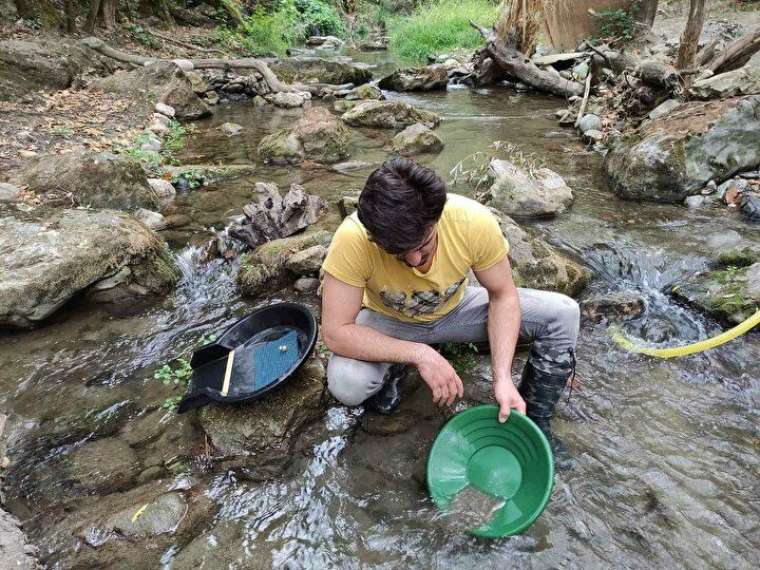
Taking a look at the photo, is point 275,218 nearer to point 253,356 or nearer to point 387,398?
point 253,356

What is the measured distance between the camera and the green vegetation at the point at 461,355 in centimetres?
276

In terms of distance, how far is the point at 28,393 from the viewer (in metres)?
2.64

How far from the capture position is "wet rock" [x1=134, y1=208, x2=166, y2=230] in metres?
4.37

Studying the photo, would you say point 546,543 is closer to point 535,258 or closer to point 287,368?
point 287,368

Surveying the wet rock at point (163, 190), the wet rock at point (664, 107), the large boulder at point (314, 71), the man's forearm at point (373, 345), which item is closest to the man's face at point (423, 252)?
the man's forearm at point (373, 345)

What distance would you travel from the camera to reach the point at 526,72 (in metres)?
10.6

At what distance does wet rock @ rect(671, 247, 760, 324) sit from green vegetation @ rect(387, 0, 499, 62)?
46.3 feet

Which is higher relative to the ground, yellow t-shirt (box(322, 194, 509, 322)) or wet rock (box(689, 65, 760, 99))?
yellow t-shirt (box(322, 194, 509, 322))

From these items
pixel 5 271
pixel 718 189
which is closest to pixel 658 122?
pixel 718 189

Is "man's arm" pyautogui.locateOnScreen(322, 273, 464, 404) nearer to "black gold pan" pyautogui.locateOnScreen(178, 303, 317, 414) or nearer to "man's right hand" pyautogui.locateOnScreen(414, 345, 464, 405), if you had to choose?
"man's right hand" pyautogui.locateOnScreen(414, 345, 464, 405)

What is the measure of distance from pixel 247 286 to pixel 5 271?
1.50 m

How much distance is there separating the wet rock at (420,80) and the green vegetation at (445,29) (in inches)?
186

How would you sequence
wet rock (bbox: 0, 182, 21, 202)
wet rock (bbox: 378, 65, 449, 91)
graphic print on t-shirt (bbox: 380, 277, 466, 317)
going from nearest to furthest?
1. graphic print on t-shirt (bbox: 380, 277, 466, 317)
2. wet rock (bbox: 0, 182, 21, 202)
3. wet rock (bbox: 378, 65, 449, 91)

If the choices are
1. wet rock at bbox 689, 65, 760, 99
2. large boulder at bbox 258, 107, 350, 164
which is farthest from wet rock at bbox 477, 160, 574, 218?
large boulder at bbox 258, 107, 350, 164
